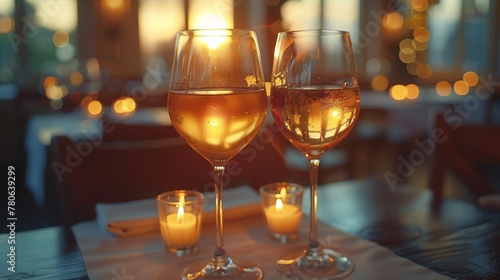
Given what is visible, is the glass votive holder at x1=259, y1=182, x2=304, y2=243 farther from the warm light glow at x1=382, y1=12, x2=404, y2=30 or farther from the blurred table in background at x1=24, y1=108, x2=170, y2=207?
the warm light glow at x1=382, y1=12, x2=404, y2=30

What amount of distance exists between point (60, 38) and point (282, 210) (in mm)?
7826

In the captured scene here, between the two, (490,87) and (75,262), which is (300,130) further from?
(490,87)

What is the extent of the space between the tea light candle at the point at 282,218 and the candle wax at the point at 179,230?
122 millimetres

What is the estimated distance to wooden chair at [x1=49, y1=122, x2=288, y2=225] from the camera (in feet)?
3.65

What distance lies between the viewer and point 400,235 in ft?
2.69

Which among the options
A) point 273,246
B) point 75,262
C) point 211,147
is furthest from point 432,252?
point 75,262

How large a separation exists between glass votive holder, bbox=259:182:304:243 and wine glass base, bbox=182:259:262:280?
0.12 metres

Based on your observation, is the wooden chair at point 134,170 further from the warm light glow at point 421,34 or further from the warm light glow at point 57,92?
the warm light glow at point 421,34

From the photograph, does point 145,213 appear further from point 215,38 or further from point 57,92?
point 57,92

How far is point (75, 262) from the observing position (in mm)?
709

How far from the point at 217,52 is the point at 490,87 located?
27.5 feet

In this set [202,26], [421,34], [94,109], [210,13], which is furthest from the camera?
[210,13]

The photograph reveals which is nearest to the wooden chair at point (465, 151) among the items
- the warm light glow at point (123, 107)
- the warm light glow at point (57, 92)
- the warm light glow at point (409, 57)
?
the warm light glow at point (123, 107)

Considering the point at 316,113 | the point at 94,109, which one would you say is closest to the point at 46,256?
the point at 316,113
